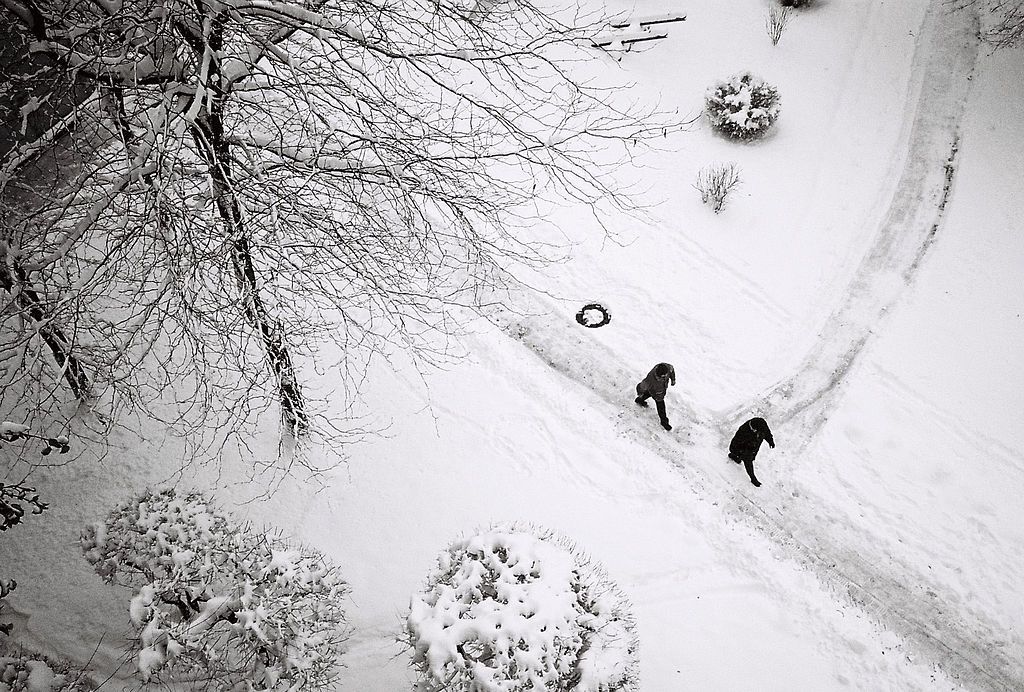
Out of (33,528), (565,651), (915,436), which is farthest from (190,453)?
(915,436)

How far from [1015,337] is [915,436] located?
250 centimetres

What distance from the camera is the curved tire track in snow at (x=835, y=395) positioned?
6266 millimetres

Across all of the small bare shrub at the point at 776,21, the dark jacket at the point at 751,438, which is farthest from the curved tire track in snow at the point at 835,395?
the small bare shrub at the point at 776,21

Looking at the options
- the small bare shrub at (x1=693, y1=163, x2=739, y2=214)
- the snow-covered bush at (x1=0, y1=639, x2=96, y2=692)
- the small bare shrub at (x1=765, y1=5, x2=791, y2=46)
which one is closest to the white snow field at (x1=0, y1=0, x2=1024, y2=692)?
the small bare shrub at (x1=693, y1=163, x2=739, y2=214)

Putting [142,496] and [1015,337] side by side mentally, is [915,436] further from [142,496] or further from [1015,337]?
[142,496]

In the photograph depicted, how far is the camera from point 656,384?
7.36 m

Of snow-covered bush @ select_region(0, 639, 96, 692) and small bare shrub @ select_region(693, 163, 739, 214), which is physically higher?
small bare shrub @ select_region(693, 163, 739, 214)

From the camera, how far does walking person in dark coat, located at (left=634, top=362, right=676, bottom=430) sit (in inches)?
287

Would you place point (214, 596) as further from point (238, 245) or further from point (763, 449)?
point (763, 449)

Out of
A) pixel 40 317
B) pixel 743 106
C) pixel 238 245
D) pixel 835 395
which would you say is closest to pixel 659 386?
pixel 835 395

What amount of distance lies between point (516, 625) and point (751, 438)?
3.81 m

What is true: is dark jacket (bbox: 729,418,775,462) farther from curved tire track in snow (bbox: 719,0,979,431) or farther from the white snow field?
curved tire track in snow (bbox: 719,0,979,431)

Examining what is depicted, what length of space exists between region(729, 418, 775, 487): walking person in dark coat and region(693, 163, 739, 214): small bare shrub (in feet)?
14.2

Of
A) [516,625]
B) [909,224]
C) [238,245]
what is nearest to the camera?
[516,625]
